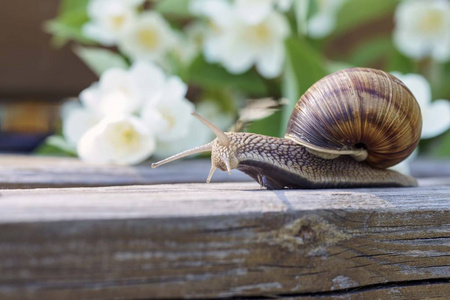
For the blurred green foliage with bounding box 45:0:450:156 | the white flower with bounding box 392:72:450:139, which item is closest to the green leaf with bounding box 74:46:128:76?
the blurred green foliage with bounding box 45:0:450:156

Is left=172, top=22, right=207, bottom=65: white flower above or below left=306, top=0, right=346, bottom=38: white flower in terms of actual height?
below

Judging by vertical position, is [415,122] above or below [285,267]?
above

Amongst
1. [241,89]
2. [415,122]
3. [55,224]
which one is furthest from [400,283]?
[241,89]

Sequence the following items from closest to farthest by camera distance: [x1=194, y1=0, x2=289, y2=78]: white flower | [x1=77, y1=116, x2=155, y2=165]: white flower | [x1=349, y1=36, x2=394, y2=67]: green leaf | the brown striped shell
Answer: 1. the brown striped shell
2. [x1=77, y1=116, x2=155, y2=165]: white flower
3. [x1=194, y1=0, x2=289, y2=78]: white flower
4. [x1=349, y1=36, x2=394, y2=67]: green leaf

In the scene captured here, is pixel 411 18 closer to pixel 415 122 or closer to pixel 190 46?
pixel 190 46

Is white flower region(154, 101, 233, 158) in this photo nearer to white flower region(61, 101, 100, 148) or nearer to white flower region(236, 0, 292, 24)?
white flower region(61, 101, 100, 148)

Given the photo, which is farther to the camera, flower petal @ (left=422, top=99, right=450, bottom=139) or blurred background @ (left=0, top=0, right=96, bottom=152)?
blurred background @ (left=0, top=0, right=96, bottom=152)
